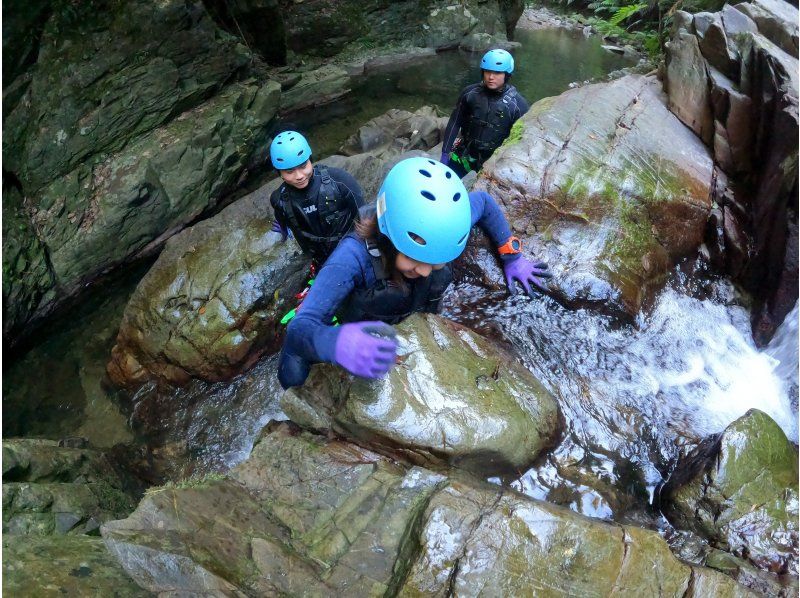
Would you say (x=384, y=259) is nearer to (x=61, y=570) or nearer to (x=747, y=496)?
(x=61, y=570)

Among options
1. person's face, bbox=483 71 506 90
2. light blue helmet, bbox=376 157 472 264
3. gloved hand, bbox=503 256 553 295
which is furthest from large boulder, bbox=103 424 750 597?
person's face, bbox=483 71 506 90

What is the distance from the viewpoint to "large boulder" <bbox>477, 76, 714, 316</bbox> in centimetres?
462

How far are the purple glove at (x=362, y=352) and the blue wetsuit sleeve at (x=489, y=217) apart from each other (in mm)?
1637

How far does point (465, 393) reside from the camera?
3467mm

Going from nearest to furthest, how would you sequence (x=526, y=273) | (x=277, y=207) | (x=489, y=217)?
(x=489, y=217) → (x=526, y=273) → (x=277, y=207)

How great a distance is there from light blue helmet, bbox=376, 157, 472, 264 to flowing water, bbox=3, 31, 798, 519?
1661mm

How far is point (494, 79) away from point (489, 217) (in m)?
3.14

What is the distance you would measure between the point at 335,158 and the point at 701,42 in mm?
5053

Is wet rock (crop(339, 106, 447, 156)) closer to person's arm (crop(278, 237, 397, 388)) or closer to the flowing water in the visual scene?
the flowing water

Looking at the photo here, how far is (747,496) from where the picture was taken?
3.27 m

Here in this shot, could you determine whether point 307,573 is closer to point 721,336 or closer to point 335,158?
point 721,336

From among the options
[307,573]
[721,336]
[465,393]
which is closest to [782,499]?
Answer: [721,336]

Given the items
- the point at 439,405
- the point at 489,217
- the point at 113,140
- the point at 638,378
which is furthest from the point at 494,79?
the point at 113,140

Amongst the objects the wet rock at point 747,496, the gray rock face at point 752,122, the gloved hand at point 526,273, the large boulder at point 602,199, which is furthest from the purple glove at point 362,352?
the gray rock face at point 752,122
